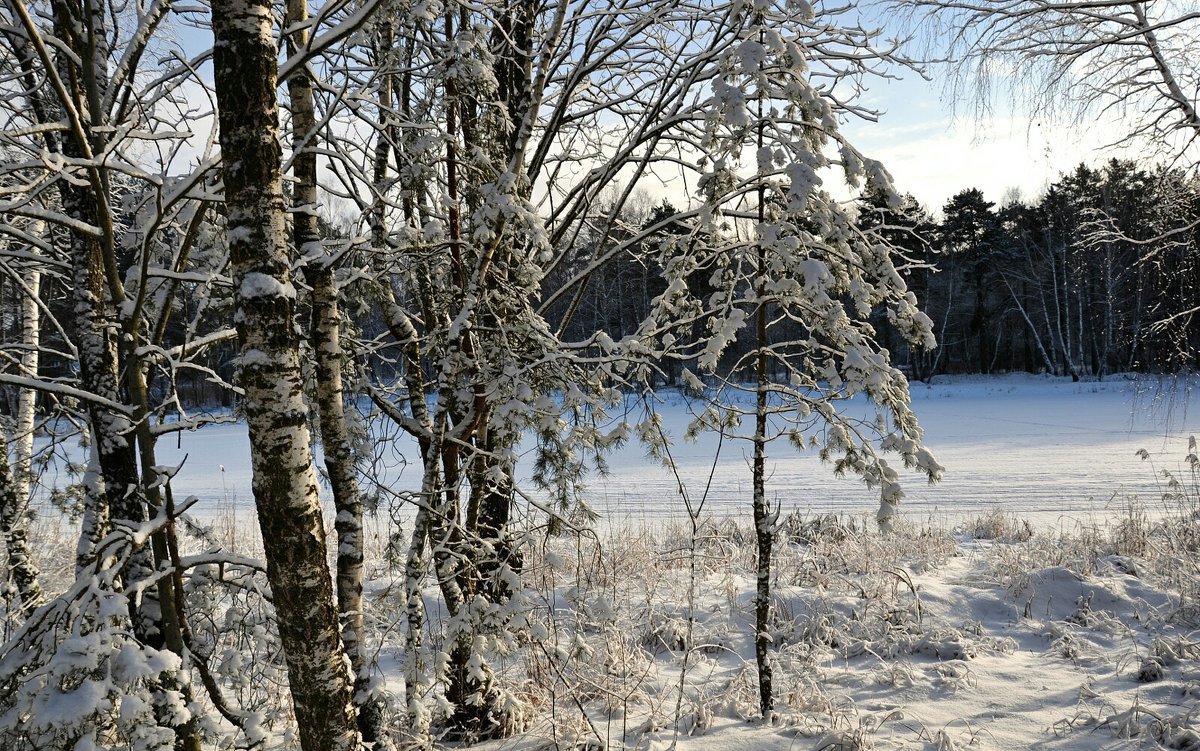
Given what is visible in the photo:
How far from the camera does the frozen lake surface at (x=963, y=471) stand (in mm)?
10023

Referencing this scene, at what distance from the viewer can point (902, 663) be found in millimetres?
4812

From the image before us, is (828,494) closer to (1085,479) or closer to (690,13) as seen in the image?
(1085,479)

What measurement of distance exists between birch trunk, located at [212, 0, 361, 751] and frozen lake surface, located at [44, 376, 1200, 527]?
348 centimetres

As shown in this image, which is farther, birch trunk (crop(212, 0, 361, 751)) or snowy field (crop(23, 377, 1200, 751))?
snowy field (crop(23, 377, 1200, 751))

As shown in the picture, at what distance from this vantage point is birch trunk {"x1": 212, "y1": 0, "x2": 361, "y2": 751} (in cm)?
220

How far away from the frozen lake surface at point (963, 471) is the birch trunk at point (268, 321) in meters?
3.48

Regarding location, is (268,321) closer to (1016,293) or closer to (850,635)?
(850,635)

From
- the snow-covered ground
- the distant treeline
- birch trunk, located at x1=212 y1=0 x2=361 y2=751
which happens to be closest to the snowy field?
the snow-covered ground

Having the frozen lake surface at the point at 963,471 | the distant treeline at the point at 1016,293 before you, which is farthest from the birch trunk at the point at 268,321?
the distant treeline at the point at 1016,293

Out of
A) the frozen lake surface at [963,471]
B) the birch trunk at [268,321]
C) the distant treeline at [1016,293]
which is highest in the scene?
the distant treeline at [1016,293]

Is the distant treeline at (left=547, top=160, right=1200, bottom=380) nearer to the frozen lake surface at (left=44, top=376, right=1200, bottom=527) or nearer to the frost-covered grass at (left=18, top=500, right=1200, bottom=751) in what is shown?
the frozen lake surface at (left=44, top=376, right=1200, bottom=527)

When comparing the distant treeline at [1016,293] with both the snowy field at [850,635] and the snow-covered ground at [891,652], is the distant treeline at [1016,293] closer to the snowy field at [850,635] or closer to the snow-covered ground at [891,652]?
the snowy field at [850,635]

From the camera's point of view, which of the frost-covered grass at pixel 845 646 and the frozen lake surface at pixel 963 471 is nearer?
the frost-covered grass at pixel 845 646

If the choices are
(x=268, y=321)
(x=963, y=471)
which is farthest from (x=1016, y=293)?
(x=268, y=321)
